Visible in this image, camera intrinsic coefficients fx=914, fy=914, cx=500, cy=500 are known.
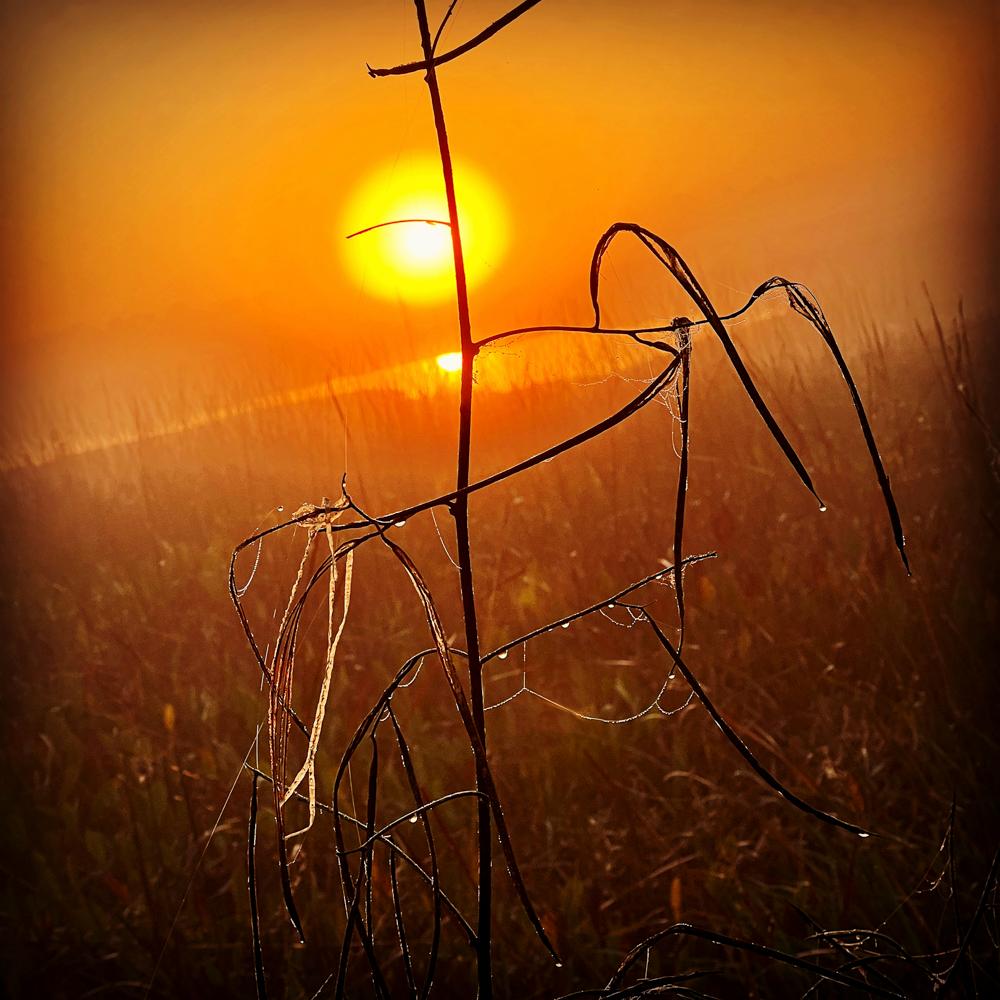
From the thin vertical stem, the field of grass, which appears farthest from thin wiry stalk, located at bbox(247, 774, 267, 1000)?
the field of grass

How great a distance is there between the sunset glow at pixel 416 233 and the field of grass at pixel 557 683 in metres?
0.08

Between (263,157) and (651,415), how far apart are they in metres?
0.36

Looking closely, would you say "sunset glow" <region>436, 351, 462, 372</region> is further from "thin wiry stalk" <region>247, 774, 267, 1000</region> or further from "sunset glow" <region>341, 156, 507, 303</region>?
"thin wiry stalk" <region>247, 774, 267, 1000</region>

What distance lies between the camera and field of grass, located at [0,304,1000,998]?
0.67m

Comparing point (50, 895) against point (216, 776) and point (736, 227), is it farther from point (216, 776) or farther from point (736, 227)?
point (736, 227)

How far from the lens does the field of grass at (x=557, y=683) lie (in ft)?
2.21

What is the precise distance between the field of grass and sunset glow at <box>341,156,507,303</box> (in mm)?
77

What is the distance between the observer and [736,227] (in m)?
0.72

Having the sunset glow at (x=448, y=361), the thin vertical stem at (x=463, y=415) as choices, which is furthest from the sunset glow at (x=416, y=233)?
the thin vertical stem at (x=463, y=415)

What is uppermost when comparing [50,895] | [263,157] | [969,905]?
[263,157]

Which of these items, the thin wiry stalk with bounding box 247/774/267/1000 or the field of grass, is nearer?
the thin wiry stalk with bounding box 247/774/267/1000

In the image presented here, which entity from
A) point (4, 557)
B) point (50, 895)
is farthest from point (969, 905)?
point (4, 557)

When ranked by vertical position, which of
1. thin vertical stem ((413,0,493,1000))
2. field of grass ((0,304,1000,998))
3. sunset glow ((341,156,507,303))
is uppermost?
sunset glow ((341,156,507,303))

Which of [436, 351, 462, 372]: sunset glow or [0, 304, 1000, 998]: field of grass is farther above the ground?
[436, 351, 462, 372]: sunset glow
